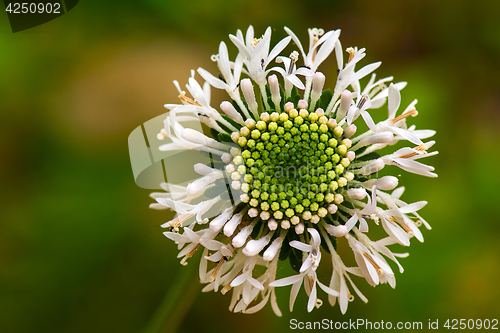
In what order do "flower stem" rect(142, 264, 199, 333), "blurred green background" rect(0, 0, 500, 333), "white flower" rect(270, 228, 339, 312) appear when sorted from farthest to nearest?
"blurred green background" rect(0, 0, 500, 333) → "flower stem" rect(142, 264, 199, 333) → "white flower" rect(270, 228, 339, 312)

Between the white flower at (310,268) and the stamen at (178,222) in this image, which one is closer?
the white flower at (310,268)

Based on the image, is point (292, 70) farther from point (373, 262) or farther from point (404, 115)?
point (373, 262)

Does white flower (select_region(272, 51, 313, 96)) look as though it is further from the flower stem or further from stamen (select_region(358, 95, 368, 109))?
the flower stem

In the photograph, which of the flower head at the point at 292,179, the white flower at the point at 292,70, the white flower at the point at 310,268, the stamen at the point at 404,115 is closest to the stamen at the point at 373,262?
the flower head at the point at 292,179

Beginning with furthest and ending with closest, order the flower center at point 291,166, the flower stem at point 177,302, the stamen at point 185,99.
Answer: the flower stem at point 177,302, the stamen at point 185,99, the flower center at point 291,166

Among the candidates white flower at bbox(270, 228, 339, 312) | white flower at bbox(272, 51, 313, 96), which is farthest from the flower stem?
white flower at bbox(272, 51, 313, 96)

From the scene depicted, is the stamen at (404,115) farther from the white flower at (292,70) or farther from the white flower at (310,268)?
the white flower at (310,268)
